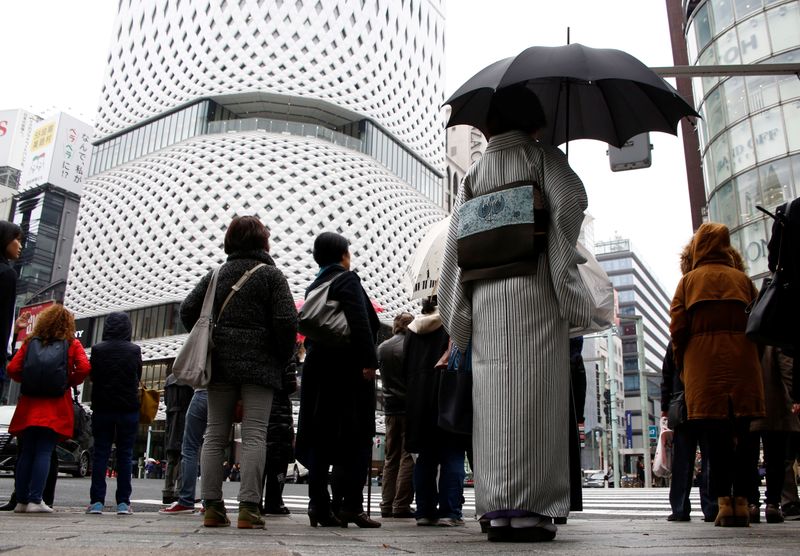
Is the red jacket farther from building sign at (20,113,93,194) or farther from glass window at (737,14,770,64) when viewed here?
building sign at (20,113,93,194)

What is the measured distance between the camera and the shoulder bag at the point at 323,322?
4.48m

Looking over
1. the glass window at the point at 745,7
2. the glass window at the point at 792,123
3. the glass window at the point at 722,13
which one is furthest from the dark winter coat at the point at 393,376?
the glass window at the point at 722,13

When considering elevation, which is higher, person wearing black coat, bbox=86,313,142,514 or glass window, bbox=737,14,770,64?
glass window, bbox=737,14,770,64

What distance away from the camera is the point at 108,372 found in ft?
20.2

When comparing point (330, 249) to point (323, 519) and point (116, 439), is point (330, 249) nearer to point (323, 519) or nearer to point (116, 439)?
point (323, 519)

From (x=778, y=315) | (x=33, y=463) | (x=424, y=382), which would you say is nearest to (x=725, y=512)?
(x=778, y=315)

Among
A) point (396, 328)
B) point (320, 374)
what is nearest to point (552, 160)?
point (320, 374)

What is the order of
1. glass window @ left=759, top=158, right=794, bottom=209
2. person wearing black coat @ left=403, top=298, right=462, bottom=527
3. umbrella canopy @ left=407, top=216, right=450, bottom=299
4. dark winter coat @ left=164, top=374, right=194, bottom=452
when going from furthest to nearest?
1. glass window @ left=759, top=158, right=794, bottom=209
2. umbrella canopy @ left=407, top=216, right=450, bottom=299
3. dark winter coat @ left=164, top=374, right=194, bottom=452
4. person wearing black coat @ left=403, top=298, right=462, bottom=527

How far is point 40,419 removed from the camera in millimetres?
5656

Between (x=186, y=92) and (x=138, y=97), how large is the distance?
544 centimetres

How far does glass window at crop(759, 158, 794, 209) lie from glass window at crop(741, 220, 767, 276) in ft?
2.37

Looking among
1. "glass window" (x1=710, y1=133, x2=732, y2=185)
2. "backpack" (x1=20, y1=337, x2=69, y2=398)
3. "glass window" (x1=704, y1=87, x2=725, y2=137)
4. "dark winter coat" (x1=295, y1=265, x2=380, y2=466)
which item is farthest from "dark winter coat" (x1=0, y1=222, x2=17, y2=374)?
"glass window" (x1=704, y1=87, x2=725, y2=137)

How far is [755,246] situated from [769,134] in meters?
3.34

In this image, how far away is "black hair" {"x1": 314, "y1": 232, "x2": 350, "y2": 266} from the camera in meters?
4.93
